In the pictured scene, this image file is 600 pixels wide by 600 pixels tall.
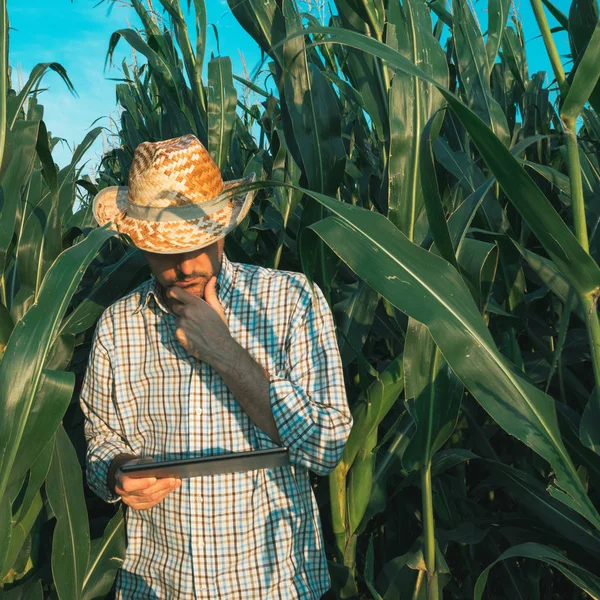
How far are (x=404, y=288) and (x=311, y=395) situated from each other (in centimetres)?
62

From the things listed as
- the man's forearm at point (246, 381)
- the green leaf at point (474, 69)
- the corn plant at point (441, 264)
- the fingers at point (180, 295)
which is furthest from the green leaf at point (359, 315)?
the green leaf at point (474, 69)

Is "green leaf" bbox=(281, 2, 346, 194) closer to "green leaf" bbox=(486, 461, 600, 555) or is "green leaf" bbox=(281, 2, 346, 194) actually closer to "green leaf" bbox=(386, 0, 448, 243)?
"green leaf" bbox=(386, 0, 448, 243)

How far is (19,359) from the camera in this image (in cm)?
86

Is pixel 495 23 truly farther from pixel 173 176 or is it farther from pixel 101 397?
pixel 101 397

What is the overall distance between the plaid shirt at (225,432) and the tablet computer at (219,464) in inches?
6.4

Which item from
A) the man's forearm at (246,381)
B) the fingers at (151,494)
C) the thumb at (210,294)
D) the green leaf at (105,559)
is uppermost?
the thumb at (210,294)

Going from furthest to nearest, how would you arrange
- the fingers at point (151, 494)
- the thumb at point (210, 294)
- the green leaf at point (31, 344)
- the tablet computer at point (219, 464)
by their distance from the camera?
the thumb at point (210, 294)
the fingers at point (151, 494)
the tablet computer at point (219, 464)
the green leaf at point (31, 344)

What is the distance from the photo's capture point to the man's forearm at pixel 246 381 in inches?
56.2

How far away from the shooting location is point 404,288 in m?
0.94

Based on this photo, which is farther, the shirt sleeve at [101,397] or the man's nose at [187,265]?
the shirt sleeve at [101,397]

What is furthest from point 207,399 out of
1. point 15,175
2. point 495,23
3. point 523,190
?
point 495,23

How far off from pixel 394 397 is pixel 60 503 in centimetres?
77

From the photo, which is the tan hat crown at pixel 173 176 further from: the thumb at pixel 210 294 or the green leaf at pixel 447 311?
the green leaf at pixel 447 311

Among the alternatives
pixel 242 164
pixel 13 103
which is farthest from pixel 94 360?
pixel 242 164
